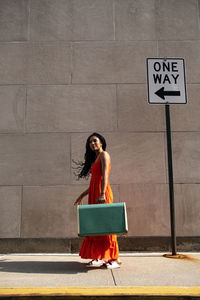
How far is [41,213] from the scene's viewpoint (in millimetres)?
5324

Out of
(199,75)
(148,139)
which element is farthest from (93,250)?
(199,75)

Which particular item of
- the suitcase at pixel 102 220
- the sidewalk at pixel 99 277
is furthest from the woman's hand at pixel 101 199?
the sidewalk at pixel 99 277

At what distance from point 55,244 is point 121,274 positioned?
1983 mm

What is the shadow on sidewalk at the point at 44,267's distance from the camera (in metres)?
3.79

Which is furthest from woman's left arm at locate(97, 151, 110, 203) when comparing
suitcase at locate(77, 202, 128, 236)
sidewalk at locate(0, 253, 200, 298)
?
sidewalk at locate(0, 253, 200, 298)

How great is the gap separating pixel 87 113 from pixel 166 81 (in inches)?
66.5

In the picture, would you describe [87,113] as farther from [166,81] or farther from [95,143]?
[166,81]

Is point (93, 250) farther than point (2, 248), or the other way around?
point (2, 248)

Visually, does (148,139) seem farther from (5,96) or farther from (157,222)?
(5,96)

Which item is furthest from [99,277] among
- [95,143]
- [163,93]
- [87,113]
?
[87,113]

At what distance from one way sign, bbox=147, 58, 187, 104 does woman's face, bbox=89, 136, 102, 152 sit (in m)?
1.13

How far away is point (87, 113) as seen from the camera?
5652 mm

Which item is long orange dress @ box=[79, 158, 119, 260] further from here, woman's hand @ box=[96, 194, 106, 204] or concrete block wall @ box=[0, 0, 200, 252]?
concrete block wall @ box=[0, 0, 200, 252]

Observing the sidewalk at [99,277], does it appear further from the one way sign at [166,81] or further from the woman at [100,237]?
the one way sign at [166,81]
